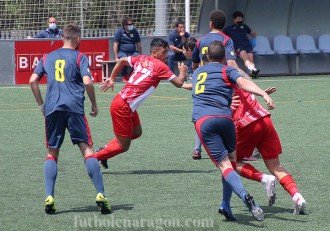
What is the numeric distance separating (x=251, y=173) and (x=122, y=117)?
2.53 meters

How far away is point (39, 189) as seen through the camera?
959 cm

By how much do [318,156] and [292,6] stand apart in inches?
679

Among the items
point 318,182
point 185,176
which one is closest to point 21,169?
point 185,176

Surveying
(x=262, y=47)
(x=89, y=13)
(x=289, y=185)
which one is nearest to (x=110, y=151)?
A: (x=289, y=185)

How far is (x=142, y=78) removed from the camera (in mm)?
10555

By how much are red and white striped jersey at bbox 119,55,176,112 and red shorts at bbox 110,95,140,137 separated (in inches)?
2.5

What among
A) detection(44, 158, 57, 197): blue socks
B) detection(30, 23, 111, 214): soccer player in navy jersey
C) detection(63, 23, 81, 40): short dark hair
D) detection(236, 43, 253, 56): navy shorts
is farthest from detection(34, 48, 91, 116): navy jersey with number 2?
detection(236, 43, 253, 56): navy shorts

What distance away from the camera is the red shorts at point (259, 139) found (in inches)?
328

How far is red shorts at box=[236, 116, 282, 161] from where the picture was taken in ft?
27.4

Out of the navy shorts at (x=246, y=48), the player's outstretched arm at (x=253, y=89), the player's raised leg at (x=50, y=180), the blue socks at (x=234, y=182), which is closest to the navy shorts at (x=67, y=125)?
the player's raised leg at (x=50, y=180)

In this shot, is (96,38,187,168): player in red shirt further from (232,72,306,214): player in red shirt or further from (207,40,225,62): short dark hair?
(207,40,225,62): short dark hair

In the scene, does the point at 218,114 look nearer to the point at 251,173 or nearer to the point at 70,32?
the point at 251,173

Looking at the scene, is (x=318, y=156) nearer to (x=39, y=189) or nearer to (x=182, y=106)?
(x=39, y=189)

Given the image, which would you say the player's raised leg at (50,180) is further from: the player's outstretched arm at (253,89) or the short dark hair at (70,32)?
the player's outstretched arm at (253,89)
